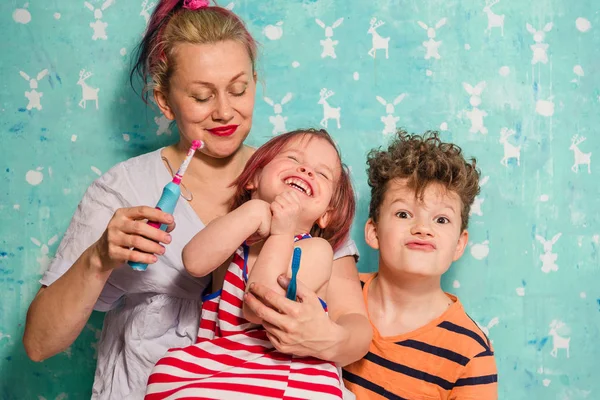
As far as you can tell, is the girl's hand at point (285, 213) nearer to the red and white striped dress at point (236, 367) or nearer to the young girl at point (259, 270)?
the young girl at point (259, 270)

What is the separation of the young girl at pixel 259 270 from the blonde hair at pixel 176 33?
1.00ft

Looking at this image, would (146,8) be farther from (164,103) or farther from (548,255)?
(548,255)

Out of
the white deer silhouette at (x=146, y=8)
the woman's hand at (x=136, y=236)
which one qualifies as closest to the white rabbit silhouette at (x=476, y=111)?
the white deer silhouette at (x=146, y=8)

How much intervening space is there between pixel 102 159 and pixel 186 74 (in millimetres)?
675

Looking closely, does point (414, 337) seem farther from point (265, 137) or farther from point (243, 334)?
point (265, 137)

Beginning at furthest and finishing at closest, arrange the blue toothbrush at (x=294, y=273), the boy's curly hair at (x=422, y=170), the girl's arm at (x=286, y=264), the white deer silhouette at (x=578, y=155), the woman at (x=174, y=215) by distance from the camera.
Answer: the white deer silhouette at (x=578, y=155) → the boy's curly hair at (x=422, y=170) → the woman at (x=174, y=215) → the girl's arm at (x=286, y=264) → the blue toothbrush at (x=294, y=273)

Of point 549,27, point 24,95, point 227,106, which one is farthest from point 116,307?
point 549,27

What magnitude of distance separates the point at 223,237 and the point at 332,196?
1.25 feet

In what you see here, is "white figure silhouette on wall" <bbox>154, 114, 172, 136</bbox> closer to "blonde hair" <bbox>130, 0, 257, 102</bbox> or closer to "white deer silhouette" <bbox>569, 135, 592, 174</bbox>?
"blonde hair" <bbox>130, 0, 257, 102</bbox>

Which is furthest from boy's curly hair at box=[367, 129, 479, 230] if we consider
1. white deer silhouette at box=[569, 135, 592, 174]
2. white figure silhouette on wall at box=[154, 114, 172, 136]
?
white figure silhouette on wall at box=[154, 114, 172, 136]

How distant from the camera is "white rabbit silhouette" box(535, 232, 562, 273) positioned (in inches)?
78.5

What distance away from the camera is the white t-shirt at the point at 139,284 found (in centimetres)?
Result: 158

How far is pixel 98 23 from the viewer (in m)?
2.04

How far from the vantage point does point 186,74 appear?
60.4 inches
